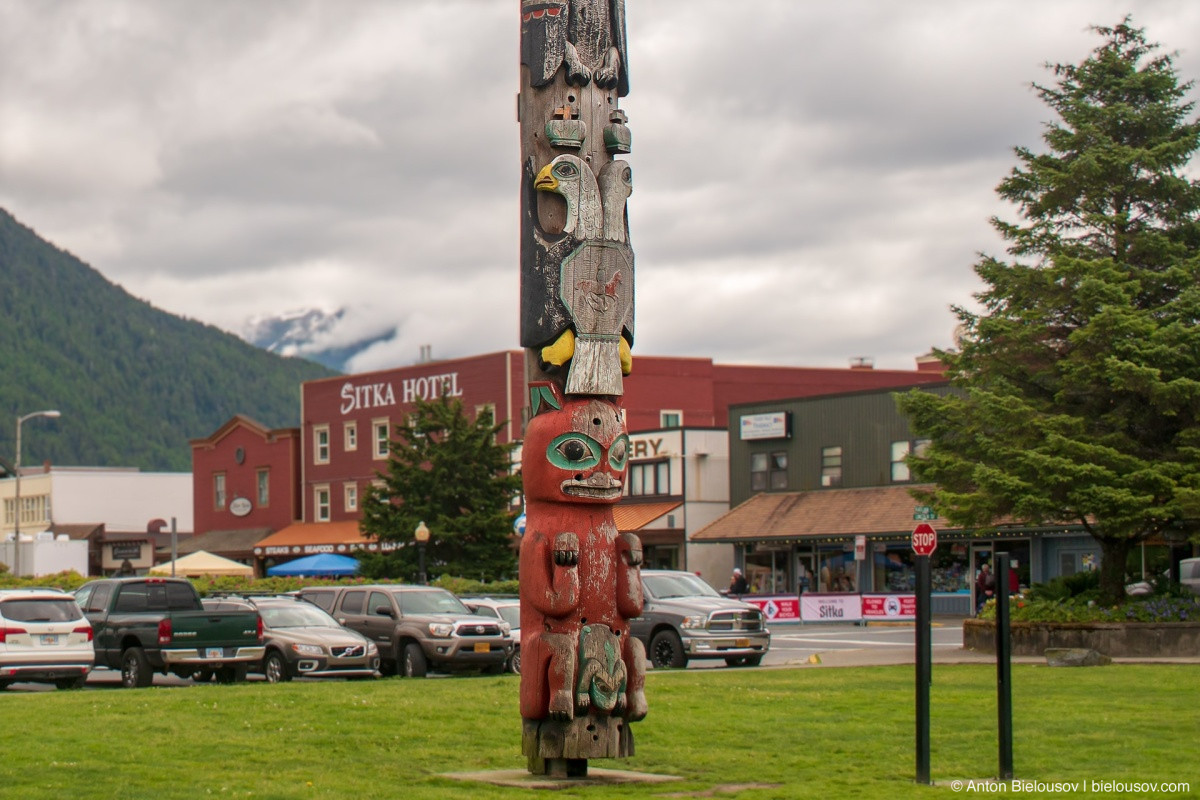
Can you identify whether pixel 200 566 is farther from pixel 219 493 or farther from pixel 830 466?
pixel 219 493

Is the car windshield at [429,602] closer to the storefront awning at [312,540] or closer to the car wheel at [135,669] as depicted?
the car wheel at [135,669]

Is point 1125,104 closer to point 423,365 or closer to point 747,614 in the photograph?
point 747,614

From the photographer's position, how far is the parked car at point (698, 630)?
28641 mm

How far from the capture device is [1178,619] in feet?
95.6

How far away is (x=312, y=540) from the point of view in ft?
238

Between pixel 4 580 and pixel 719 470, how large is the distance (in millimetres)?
28119

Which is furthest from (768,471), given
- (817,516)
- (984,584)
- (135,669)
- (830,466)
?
(135,669)

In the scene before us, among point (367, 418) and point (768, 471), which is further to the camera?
point (367, 418)

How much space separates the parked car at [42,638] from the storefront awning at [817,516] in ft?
104

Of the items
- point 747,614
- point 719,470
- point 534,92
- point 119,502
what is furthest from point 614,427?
point 119,502

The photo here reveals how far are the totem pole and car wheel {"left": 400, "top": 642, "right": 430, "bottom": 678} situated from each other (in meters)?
13.9

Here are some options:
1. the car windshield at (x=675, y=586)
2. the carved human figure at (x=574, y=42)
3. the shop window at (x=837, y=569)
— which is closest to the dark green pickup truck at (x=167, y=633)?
the car windshield at (x=675, y=586)

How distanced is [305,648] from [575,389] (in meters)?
14.2

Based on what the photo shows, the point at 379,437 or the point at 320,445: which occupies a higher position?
the point at 379,437
